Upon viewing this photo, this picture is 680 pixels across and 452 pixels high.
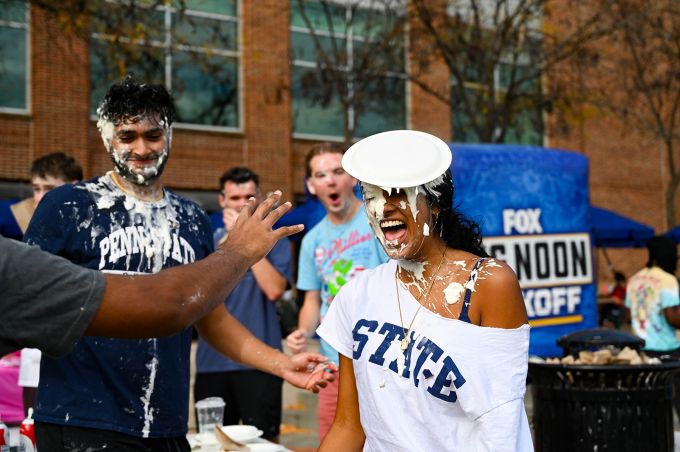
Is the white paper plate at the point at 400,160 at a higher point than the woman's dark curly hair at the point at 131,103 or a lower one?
lower

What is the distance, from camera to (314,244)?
4.91 m

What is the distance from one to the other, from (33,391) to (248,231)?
9.12 ft

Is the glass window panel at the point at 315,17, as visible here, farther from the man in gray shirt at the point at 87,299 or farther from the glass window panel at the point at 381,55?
the man in gray shirt at the point at 87,299

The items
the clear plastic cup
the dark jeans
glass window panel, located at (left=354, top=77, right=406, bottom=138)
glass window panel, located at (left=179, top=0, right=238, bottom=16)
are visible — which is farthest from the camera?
glass window panel, located at (left=354, top=77, right=406, bottom=138)

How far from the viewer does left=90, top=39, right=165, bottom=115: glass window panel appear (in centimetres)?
1189

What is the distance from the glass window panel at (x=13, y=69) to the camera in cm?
1667

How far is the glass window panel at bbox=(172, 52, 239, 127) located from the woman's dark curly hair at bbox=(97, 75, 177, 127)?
15.2 meters

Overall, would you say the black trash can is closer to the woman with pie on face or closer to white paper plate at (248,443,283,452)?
white paper plate at (248,443,283,452)

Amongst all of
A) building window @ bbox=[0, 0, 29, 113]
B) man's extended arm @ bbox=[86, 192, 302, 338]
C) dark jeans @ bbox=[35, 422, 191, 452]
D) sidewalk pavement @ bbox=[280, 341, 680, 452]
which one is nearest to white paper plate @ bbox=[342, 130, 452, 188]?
man's extended arm @ bbox=[86, 192, 302, 338]

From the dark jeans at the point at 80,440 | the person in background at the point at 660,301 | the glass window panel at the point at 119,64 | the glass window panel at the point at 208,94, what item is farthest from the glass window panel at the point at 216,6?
the dark jeans at the point at 80,440

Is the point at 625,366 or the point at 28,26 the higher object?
the point at 28,26

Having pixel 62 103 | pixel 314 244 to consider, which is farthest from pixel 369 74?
pixel 314 244

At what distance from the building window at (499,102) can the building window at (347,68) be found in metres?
1.33

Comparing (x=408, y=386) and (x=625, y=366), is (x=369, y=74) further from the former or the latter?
(x=408, y=386)
